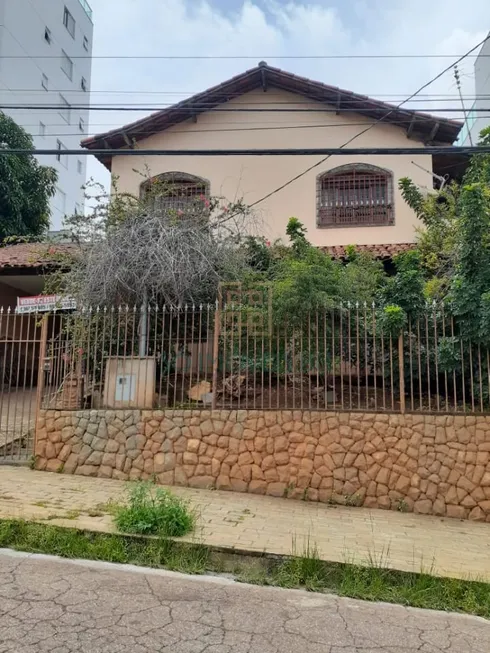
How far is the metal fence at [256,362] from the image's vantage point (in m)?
7.06

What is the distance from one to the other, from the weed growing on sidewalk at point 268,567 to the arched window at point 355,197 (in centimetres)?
949

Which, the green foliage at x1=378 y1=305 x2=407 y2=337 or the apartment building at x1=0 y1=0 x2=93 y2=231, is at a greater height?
the apartment building at x1=0 y1=0 x2=93 y2=231

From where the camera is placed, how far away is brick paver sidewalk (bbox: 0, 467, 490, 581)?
4770 mm

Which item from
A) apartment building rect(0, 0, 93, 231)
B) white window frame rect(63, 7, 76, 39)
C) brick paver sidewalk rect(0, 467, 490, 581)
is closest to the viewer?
brick paver sidewalk rect(0, 467, 490, 581)

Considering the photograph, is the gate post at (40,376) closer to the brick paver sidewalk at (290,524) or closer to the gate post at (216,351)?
the brick paver sidewalk at (290,524)

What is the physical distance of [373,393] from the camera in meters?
7.35

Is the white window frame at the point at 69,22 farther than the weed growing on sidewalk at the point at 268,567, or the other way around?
the white window frame at the point at 69,22

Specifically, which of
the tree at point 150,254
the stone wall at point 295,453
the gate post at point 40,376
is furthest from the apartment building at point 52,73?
the stone wall at point 295,453

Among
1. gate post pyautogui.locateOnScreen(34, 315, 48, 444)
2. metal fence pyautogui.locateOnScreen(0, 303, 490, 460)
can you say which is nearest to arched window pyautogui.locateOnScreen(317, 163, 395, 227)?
metal fence pyautogui.locateOnScreen(0, 303, 490, 460)

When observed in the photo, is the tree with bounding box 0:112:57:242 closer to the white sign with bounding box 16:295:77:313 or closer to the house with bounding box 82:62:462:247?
the house with bounding box 82:62:462:247

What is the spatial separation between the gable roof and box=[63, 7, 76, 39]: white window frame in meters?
26.8

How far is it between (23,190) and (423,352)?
14.7m

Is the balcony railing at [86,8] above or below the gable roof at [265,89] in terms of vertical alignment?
above

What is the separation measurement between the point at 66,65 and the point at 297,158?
94.1ft
